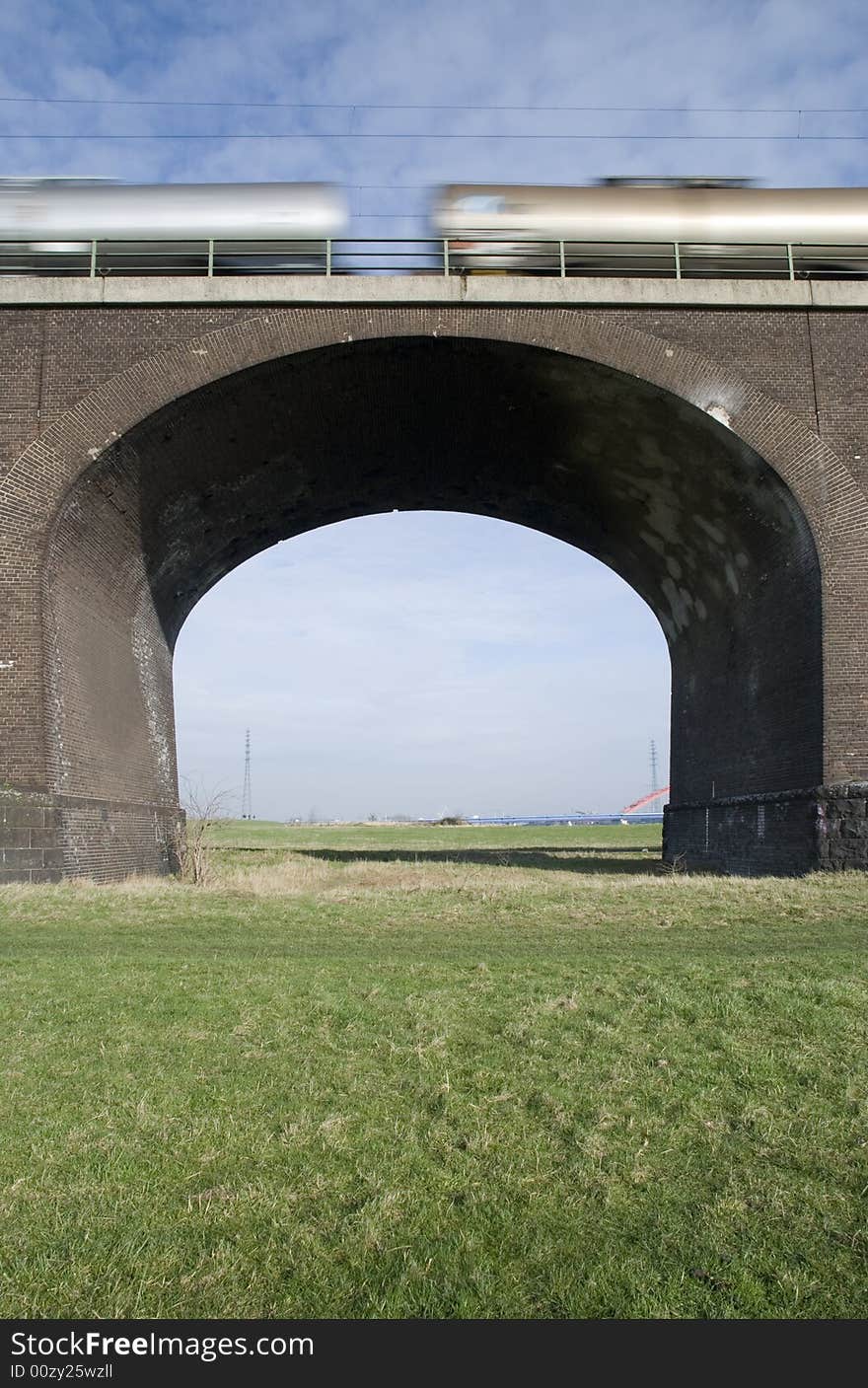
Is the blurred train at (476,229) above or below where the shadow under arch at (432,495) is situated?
above

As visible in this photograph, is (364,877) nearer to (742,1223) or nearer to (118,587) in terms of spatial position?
(118,587)

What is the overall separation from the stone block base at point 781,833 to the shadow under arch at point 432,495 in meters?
0.35

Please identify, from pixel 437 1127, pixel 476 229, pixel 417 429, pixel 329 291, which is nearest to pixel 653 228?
pixel 476 229

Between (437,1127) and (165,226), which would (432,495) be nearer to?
(165,226)

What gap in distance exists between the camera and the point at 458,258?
56.1ft

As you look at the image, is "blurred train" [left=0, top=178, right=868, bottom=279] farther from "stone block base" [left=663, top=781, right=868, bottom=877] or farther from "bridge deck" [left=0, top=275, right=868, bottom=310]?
"stone block base" [left=663, top=781, right=868, bottom=877]

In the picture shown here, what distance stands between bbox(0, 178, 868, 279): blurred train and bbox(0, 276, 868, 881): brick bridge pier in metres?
1.01

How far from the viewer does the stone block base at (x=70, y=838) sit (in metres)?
14.6

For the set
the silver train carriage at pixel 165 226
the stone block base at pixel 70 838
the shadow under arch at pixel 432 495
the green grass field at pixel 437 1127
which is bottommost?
the green grass field at pixel 437 1127

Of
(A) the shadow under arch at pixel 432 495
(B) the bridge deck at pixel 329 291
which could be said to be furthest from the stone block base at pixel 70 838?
(B) the bridge deck at pixel 329 291

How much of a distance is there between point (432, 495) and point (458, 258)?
6.04 m

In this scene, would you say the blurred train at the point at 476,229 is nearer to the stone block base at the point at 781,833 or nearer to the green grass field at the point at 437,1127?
the stone block base at the point at 781,833

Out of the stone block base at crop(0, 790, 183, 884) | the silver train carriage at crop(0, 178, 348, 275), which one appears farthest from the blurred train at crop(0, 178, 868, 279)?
the stone block base at crop(0, 790, 183, 884)

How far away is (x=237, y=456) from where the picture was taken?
17.9 meters
